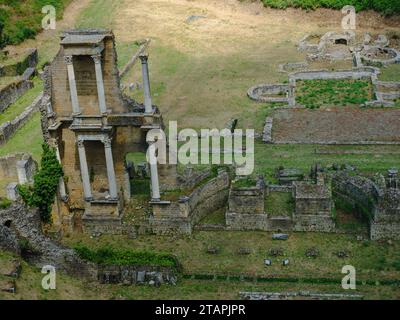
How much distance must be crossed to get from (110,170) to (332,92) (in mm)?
20281

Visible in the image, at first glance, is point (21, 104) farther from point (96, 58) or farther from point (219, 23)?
point (219, 23)

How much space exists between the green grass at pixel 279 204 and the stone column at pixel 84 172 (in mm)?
7520

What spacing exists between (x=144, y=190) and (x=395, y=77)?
22.7 m

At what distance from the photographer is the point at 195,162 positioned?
33719 mm

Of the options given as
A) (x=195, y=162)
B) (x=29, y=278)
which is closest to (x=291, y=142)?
(x=195, y=162)

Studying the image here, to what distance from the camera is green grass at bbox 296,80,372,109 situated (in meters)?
41.0

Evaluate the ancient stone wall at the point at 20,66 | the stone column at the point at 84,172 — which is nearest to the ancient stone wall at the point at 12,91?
the ancient stone wall at the point at 20,66

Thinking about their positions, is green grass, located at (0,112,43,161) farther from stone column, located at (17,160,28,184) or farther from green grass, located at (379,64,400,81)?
green grass, located at (379,64,400,81)

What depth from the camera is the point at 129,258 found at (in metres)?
24.4

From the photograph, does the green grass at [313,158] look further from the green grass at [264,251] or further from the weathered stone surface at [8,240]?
the weathered stone surface at [8,240]

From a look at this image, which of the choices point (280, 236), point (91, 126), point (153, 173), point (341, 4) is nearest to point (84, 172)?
point (91, 126)

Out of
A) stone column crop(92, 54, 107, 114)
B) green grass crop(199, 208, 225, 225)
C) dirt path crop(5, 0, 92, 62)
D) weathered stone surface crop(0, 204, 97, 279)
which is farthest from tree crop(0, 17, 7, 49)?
weathered stone surface crop(0, 204, 97, 279)

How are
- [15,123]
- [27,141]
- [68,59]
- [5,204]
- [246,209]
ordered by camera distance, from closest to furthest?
[5,204] < [68,59] < [246,209] < [27,141] < [15,123]

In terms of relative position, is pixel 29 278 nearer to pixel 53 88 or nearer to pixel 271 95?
pixel 53 88
